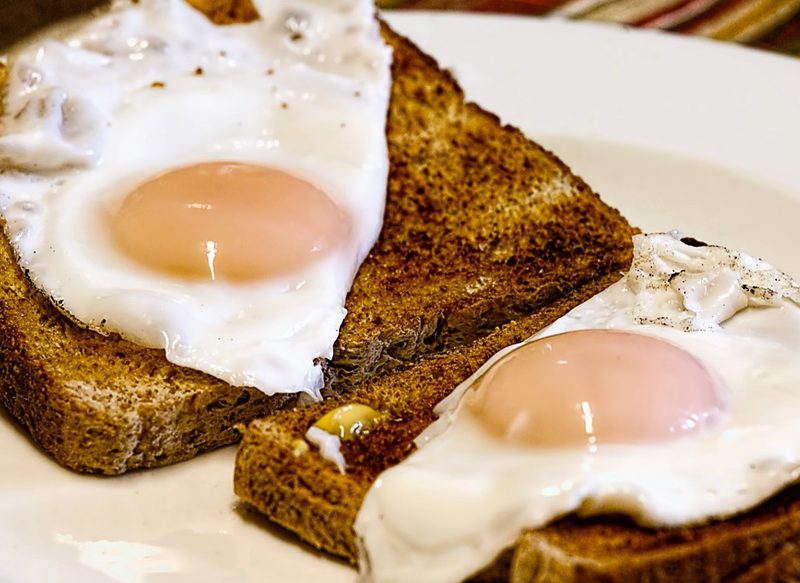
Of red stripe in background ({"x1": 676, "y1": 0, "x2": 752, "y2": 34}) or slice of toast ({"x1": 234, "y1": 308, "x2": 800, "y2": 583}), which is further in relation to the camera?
red stripe in background ({"x1": 676, "y1": 0, "x2": 752, "y2": 34})

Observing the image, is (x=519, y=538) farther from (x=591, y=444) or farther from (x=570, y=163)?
(x=570, y=163)

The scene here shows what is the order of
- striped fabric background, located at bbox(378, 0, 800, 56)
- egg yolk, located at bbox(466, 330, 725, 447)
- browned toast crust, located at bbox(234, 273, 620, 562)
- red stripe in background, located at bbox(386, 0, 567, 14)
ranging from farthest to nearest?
red stripe in background, located at bbox(386, 0, 567, 14) < striped fabric background, located at bbox(378, 0, 800, 56) < browned toast crust, located at bbox(234, 273, 620, 562) < egg yolk, located at bbox(466, 330, 725, 447)

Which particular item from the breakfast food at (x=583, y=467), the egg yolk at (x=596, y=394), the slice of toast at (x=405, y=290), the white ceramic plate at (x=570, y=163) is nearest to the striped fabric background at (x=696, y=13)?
the white ceramic plate at (x=570, y=163)

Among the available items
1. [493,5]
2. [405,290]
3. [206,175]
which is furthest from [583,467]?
[493,5]

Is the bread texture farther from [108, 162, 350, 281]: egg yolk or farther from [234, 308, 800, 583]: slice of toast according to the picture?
[108, 162, 350, 281]: egg yolk

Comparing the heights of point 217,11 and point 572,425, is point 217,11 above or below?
above

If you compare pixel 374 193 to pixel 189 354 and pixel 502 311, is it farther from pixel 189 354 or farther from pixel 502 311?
pixel 189 354

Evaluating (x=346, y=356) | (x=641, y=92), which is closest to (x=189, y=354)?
(x=346, y=356)

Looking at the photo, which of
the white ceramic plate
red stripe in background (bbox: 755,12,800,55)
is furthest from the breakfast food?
red stripe in background (bbox: 755,12,800,55)
